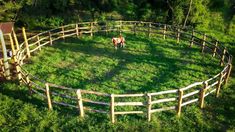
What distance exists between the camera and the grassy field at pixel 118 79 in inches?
498

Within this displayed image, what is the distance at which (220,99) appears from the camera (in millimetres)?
14430

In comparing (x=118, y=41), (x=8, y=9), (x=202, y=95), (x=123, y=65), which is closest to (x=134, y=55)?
(x=118, y=41)

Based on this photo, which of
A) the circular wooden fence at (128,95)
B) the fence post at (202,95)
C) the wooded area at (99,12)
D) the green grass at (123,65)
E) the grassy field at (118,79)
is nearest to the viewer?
the circular wooden fence at (128,95)

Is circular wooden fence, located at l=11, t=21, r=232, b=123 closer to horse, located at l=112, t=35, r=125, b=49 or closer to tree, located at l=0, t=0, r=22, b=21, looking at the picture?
tree, located at l=0, t=0, r=22, b=21

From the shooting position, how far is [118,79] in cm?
1602

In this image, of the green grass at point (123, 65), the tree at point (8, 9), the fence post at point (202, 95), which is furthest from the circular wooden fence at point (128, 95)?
Answer: the tree at point (8, 9)

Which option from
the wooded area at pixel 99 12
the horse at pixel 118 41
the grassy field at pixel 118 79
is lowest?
the grassy field at pixel 118 79

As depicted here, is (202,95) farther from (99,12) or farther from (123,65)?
(99,12)

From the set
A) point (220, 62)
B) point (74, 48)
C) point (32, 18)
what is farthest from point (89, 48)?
point (220, 62)

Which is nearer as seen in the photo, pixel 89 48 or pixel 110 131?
pixel 110 131

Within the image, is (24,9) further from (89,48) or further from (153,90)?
(153,90)

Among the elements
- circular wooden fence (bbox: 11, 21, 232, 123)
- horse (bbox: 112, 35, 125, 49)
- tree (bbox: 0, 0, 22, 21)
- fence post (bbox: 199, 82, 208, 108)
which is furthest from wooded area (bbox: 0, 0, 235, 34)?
fence post (bbox: 199, 82, 208, 108)

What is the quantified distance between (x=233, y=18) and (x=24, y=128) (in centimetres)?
2280

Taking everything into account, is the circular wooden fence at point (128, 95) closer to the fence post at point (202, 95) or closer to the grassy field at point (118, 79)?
the fence post at point (202, 95)
